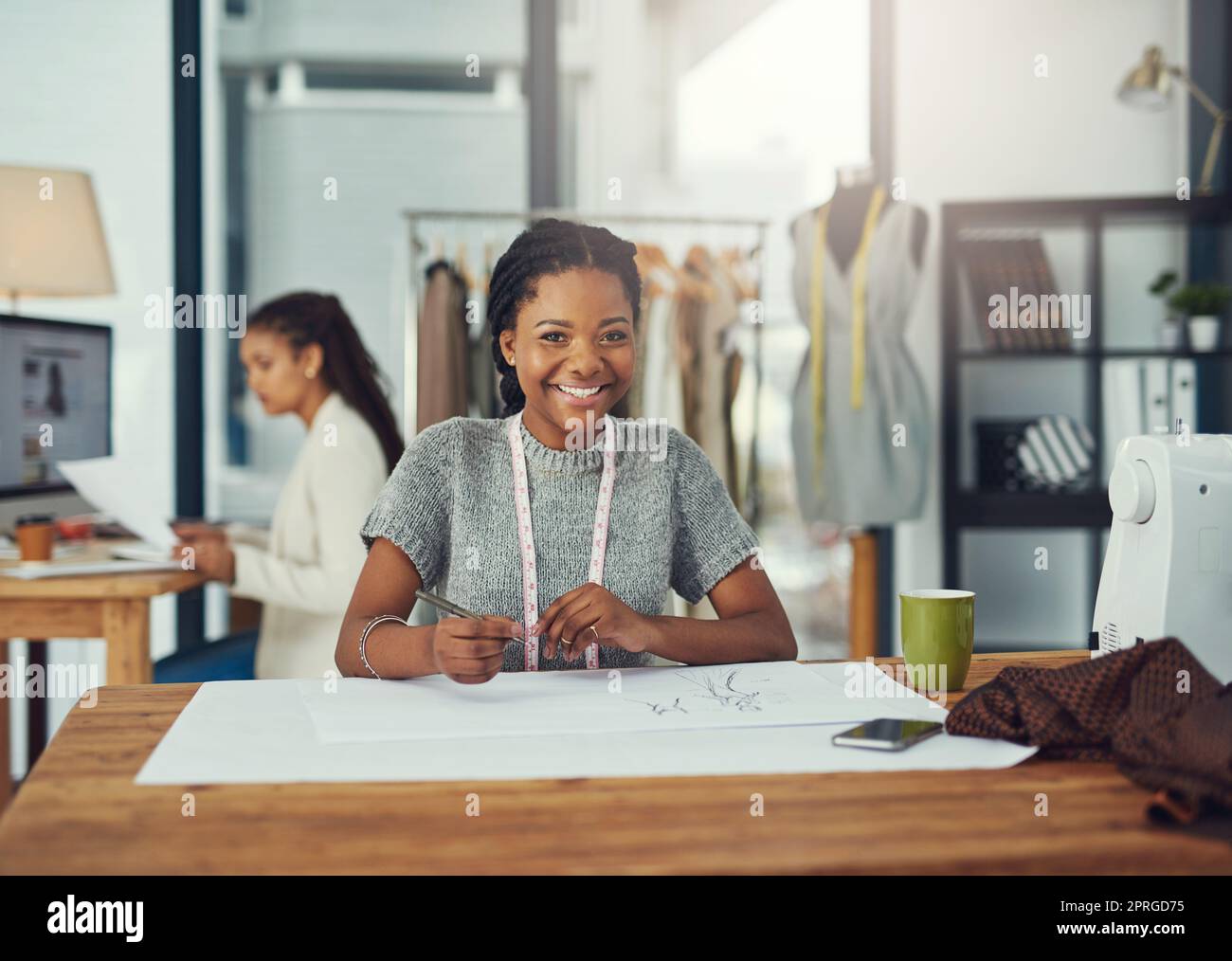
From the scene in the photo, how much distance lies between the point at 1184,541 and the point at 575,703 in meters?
0.63

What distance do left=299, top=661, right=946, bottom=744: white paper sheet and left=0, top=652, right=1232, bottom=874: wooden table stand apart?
15cm

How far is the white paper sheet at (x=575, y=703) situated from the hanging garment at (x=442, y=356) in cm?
212

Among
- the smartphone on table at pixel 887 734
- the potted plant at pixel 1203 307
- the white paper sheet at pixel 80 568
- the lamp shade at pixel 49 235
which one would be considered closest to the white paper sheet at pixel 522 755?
the smartphone on table at pixel 887 734

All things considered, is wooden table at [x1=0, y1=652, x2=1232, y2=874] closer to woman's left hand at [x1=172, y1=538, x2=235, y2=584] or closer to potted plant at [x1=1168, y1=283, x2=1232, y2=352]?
woman's left hand at [x1=172, y1=538, x2=235, y2=584]

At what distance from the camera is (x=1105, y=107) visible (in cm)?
375

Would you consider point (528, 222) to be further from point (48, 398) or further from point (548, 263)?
point (548, 263)

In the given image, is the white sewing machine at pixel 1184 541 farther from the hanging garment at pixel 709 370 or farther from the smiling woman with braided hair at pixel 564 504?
the hanging garment at pixel 709 370

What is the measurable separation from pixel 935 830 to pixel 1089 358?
2929mm

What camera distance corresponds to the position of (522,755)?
97 centimetres

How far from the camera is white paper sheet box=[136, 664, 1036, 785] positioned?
92cm

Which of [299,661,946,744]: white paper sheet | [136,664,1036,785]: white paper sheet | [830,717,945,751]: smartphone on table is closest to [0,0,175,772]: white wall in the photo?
[299,661,946,744]: white paper sheet

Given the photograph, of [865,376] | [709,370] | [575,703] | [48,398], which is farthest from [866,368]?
[575,703]
